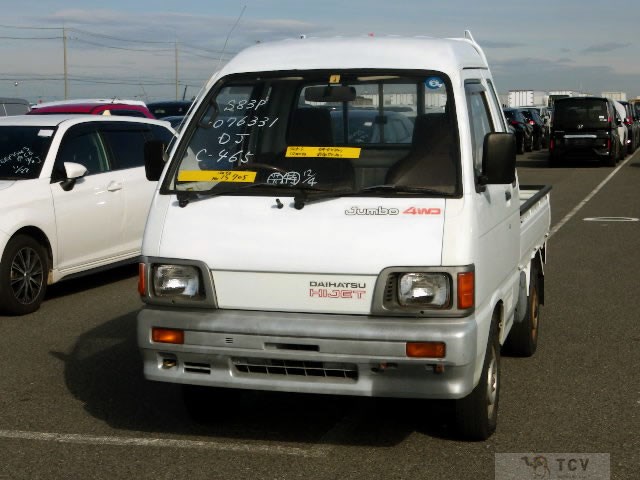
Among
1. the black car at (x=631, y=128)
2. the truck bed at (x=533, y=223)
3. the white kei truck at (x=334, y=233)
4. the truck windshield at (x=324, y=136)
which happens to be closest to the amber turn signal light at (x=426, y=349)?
the white kei truck at (x=334, y=233)

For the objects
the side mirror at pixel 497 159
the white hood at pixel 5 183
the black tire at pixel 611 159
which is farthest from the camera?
the black tire at pixel 611 159

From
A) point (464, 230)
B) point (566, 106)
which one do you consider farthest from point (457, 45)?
point (566, 106)

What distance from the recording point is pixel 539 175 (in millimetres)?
30734

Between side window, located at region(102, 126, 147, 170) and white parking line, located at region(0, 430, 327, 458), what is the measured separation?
560 cm

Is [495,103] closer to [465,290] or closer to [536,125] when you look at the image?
[465,290]

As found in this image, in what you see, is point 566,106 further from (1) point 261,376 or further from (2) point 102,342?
(1) point 261,376

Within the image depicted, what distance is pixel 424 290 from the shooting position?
5.35m

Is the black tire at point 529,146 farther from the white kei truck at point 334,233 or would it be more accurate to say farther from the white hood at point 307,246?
the white hood at point 307,246

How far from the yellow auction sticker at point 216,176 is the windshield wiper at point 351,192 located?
1.19 feet

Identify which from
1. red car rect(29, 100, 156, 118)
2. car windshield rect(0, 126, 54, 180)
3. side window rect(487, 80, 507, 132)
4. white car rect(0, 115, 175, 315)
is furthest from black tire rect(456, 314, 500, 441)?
red car rect(29, 100, 156, 118)

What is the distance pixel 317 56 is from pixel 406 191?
3.36 ft

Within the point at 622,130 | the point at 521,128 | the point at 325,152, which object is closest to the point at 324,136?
the point at 325,152

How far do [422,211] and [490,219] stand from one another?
1.87 feet

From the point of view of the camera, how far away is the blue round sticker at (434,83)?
19.6 feet
